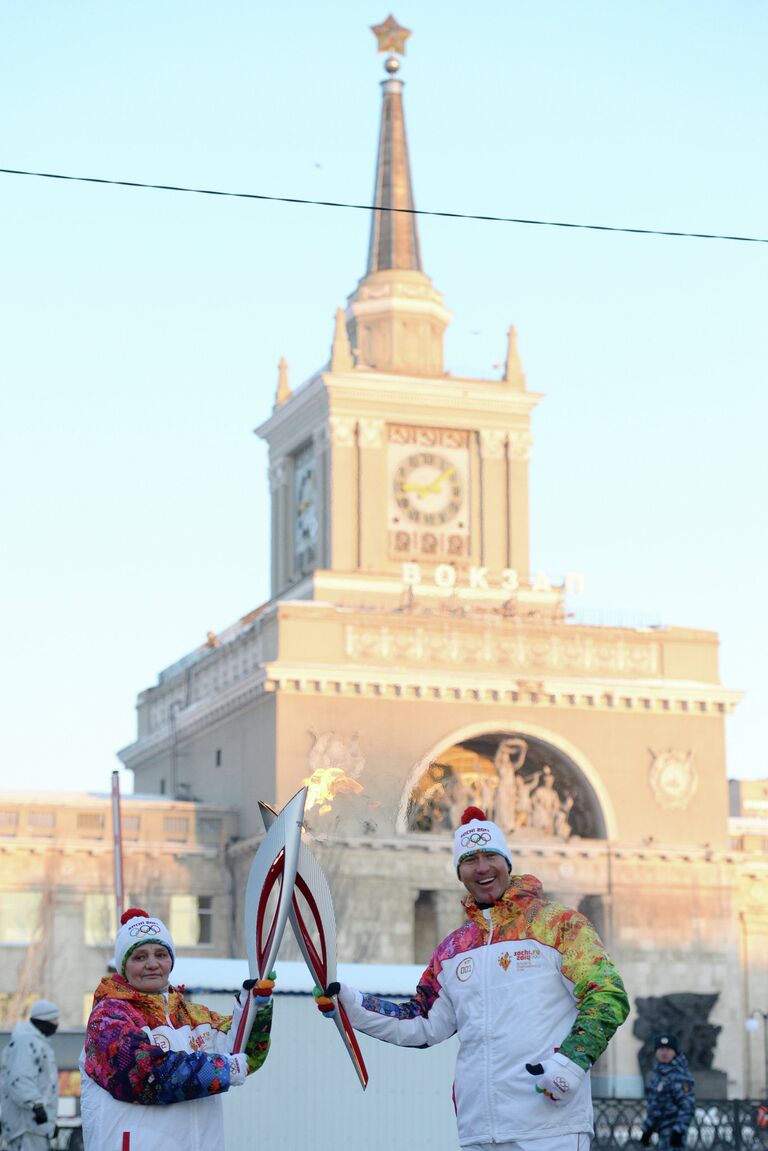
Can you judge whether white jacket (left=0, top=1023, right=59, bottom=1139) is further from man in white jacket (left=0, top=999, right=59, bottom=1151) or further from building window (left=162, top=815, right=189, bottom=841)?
building window (left=162, top=815, right=189, bottom=841)

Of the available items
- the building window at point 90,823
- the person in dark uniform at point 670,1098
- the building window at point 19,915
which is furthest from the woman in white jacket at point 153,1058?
the building window at point 90,823

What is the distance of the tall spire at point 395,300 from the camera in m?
65.0

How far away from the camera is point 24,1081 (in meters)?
16.6

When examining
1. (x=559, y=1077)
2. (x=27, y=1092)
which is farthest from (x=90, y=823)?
(x=559, y=1077)

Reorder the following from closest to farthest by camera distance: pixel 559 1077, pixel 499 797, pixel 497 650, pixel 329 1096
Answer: pixel 559 1077 < pixel 329 1096 < pixel 499 797 < pixel 497 650

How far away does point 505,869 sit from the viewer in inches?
361

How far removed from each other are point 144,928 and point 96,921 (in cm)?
4851

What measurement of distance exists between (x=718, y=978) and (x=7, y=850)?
18830 mm

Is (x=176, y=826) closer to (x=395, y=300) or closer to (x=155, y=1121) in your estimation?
(x=395, y=300)

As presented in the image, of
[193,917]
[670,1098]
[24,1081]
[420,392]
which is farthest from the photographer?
[420,392]

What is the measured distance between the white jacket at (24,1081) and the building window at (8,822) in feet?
134

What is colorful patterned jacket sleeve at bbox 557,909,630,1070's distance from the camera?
850cm

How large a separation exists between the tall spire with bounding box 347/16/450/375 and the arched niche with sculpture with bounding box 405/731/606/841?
1186 centimetres

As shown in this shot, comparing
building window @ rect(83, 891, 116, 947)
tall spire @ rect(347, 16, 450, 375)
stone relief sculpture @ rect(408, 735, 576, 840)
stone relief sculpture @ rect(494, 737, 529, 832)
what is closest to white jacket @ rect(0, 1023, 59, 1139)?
stone relief sculpture @ rect(408, 735, 576, 840)
